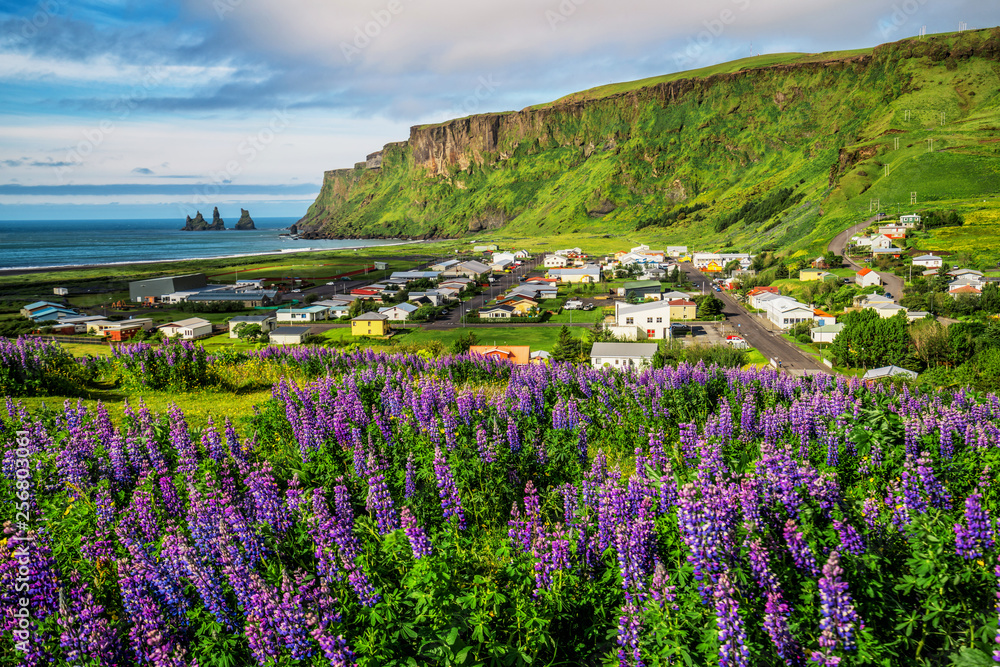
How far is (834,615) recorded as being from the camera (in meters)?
3.52

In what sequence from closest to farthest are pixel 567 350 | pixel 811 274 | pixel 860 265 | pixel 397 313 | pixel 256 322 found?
pixel 567 350
pixel 256 322
pixel 397 313
pixel 811 274
pixel 860 265

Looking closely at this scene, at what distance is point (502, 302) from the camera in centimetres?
7925

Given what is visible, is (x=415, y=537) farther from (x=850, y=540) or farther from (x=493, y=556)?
(x=850, y=540)

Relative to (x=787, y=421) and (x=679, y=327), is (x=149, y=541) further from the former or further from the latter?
(x=679, y=327)

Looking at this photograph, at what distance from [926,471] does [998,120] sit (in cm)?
19360

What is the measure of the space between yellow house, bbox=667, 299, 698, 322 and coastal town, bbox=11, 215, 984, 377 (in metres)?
0.17

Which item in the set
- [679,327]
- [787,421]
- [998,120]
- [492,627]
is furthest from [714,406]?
[998,120]

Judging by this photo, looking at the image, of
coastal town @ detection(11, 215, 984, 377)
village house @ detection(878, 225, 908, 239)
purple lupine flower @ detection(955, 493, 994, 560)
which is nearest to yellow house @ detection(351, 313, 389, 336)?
coastal town @ detection(11, 215, 984, 377)

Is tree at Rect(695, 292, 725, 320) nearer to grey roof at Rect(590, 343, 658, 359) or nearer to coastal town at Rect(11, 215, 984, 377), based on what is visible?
coastal town at Rect(11, 215, 984, 377)

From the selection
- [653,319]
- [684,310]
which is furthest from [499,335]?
[684,310]

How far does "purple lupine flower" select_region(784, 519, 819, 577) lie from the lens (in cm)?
409

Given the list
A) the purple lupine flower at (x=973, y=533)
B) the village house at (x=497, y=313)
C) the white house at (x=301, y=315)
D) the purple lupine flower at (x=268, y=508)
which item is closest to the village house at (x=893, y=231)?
the village house at (x=497, y=313)

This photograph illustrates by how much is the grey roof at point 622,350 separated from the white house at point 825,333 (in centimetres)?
2194

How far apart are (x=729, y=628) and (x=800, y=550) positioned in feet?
3.53
